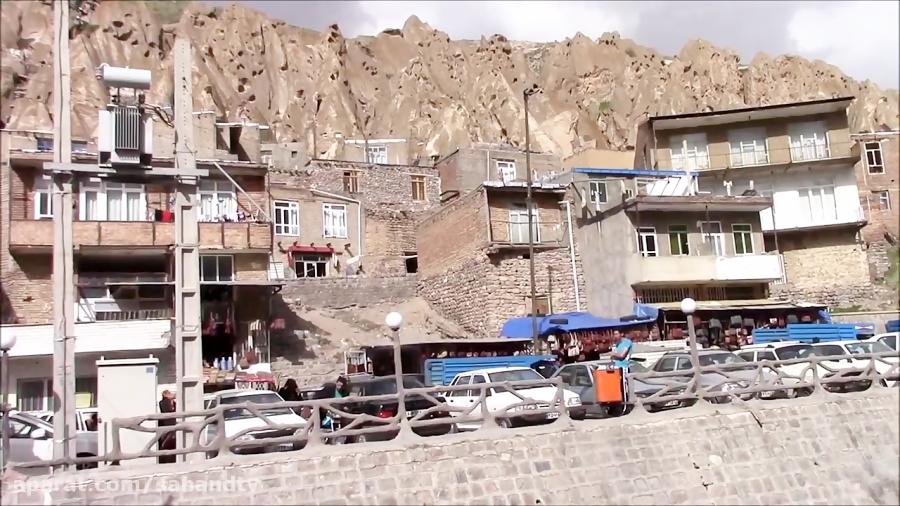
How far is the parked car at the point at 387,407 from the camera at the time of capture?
11016mm

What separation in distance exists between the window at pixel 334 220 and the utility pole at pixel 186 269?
85.7 feet

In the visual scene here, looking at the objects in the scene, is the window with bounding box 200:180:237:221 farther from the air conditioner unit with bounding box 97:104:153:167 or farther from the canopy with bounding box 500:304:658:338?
A: the air conditioner unit with bounding box 97:104:153:167

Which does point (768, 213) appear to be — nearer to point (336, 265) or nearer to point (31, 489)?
point (336, 265)

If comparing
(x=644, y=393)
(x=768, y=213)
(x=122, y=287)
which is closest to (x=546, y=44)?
(x=768, y=213)

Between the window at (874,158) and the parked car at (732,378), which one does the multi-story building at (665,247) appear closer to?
Result: the parked car at (732,378)

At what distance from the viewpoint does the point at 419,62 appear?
83.8 metres

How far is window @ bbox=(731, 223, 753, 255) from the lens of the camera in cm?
3220

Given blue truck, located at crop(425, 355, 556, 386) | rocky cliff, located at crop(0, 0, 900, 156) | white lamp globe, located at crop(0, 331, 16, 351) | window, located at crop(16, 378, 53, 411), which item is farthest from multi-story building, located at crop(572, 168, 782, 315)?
rocky cliff, located at crop(0, 0, 900, 156)

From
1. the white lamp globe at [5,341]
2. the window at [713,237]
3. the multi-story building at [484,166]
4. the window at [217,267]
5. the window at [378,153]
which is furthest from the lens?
the window at [378,153]

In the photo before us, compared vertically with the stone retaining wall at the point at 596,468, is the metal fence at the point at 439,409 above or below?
above

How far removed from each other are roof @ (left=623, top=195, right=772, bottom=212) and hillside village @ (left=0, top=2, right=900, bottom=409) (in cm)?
9

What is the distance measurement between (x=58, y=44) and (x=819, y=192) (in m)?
37.8

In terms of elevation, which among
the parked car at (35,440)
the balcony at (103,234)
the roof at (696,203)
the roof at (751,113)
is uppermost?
the roof at (751,113)

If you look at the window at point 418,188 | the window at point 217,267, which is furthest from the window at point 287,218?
the window at point 418,188
